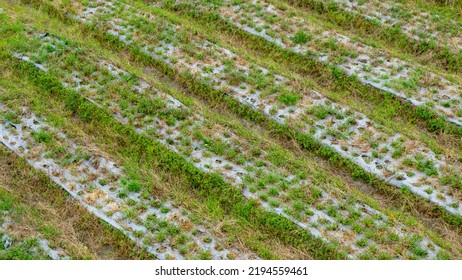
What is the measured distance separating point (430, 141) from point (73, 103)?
29.6ft

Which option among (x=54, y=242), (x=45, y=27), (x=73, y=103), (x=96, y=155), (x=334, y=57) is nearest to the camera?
(x=54, y=242)

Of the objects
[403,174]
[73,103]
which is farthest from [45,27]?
[403,174]

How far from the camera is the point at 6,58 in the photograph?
55.7 ft

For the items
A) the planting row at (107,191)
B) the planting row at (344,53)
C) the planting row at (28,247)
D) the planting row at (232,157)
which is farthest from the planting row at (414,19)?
the planting row at (28,247)

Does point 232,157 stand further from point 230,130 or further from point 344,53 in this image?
point 344,53

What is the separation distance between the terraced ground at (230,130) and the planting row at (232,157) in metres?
0.04

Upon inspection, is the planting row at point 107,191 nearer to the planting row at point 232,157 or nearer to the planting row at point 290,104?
the planting row at point 232,157

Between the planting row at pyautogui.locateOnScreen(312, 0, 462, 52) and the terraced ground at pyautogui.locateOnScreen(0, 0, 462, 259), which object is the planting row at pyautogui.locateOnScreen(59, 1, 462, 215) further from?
the planting row at pyautogui.locateOnScreen(312, 0, 462, 52)

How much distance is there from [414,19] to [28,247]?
43.0ft

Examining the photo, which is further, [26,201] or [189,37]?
[189,37]

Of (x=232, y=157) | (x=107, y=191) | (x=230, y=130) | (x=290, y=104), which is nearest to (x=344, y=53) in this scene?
(x=290, y=104)

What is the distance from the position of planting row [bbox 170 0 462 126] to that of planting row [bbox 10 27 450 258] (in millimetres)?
4017

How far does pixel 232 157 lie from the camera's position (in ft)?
45.2

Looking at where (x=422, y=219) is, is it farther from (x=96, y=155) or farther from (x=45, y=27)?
(x=45, y=27)
